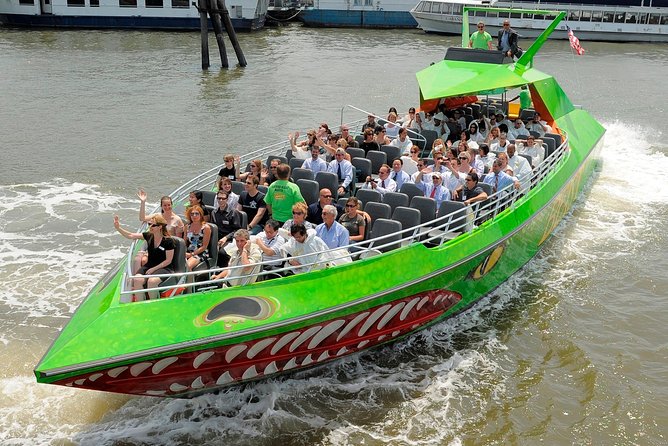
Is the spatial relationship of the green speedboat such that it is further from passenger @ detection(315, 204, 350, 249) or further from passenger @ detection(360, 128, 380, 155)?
passenger @ detection(360, 128, 380, 155)

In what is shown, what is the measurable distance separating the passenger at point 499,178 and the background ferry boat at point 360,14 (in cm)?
3890

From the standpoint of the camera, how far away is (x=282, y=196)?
8.59 meters

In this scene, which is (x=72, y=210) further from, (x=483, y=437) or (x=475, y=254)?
(x=483, y=437)

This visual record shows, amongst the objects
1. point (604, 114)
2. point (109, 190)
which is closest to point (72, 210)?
point (109, 190)

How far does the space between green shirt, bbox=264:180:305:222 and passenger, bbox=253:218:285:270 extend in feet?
3.05

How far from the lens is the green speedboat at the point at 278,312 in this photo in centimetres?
642

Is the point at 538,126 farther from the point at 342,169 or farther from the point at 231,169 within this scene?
the point at 231,169

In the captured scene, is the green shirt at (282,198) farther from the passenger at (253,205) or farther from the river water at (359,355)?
the river water at (359,355)

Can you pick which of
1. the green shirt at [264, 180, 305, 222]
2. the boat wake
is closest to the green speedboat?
the boat wake

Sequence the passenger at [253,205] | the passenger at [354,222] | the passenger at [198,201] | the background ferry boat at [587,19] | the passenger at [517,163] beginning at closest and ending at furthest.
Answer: the passenger at [354,222]
the passenger at [198,201]
the passenger at [253,205]
the passenger at [517,163]
the background ferry boat at [587,19]

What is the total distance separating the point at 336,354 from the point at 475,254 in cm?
232

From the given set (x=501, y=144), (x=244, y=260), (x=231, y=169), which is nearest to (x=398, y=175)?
(x=231, y=169)

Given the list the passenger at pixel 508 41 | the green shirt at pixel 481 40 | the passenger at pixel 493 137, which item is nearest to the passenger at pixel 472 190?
the passenger at pixel 493 137

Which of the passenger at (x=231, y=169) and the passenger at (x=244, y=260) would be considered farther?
the passenger at (x=231, y=169)
